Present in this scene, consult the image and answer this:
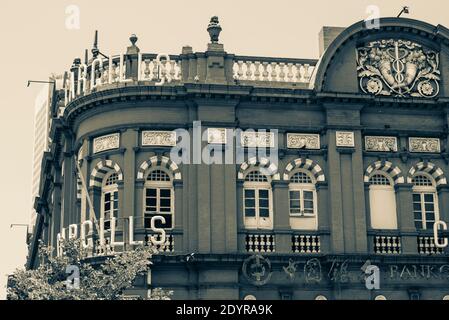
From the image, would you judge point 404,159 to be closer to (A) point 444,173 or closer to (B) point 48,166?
(A) point 444,173

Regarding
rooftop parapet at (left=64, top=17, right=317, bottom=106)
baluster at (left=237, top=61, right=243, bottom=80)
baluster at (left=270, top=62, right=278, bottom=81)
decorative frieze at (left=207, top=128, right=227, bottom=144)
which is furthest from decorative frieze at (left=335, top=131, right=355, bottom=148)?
decorative frieze at (left=207, top=128, right=227, bottom=144)

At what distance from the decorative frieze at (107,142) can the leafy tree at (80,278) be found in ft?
16.3

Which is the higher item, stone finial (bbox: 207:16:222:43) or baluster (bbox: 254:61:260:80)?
stone finial (bbox: 207:16:222:43)

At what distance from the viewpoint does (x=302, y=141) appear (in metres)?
37.1

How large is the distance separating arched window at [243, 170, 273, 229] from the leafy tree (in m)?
4.83

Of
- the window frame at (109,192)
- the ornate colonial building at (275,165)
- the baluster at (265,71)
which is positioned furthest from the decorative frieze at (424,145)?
the window frame at (109,192)

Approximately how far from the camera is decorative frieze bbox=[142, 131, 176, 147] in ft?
119

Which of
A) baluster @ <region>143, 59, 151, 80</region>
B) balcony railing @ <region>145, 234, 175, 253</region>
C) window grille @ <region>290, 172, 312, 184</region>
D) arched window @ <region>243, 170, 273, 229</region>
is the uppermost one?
baluster @ <region>143, 59, 151, 80</region>

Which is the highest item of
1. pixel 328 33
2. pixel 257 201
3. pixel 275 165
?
pixel 328 33

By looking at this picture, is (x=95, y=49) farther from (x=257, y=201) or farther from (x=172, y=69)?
(x=257, y=201)

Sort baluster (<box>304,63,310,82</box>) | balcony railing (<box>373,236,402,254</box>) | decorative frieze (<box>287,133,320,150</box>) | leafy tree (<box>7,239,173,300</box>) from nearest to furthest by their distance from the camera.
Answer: leafy tree (<box>7,239,173,300</box>), balcony railing (<box>373,236,402,254</box>), decorative frieze (<box>287,133,320,150</box>), baluster (<box>304,63,310,82</box>)

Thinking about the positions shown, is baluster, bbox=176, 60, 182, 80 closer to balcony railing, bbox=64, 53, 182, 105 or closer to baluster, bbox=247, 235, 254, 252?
balcony railing, bbox=64, 53, 182, 105

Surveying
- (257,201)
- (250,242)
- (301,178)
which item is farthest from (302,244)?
(301,178)

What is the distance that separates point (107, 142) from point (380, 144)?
10.1 metres
